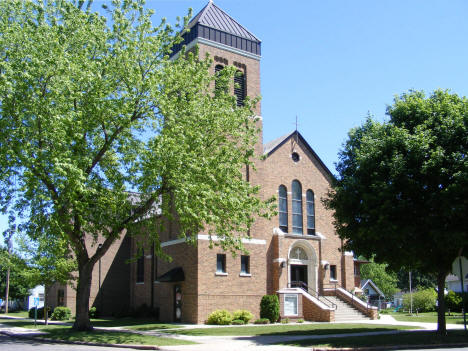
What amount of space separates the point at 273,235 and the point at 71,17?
19310mm

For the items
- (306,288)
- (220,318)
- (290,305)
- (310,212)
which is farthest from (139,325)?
(310,212)

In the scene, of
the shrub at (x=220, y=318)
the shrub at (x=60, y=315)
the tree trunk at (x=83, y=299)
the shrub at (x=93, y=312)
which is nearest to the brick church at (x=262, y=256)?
the shrub at (x=220, y=318)

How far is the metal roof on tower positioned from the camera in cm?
3241

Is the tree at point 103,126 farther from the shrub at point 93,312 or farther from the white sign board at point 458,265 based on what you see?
the shrub at point 93,312

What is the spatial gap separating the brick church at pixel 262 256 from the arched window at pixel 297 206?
0.24 ft

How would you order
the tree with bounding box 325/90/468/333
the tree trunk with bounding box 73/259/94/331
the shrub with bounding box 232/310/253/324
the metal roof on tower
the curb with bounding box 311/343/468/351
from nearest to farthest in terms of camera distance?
the curb with bounding box 311/343/468/351 < the tree with bounding box 325/90/468/333 < the tree trunk with bounding box 73/259/94/331 < the shrub with bounding box 232/310/253/324 < the metal roof on tower

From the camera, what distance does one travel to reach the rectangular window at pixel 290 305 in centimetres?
3041

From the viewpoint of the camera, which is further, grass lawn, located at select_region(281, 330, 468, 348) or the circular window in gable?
the circular window in gable

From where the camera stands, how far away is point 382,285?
8125 cm

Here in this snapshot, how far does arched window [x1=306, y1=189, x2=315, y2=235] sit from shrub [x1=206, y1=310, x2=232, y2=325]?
10.1m

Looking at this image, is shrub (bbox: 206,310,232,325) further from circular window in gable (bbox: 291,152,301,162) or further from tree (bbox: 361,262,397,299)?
tree (bbox: 361,262,397,299)

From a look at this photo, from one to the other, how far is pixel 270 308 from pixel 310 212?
8828 millimetres

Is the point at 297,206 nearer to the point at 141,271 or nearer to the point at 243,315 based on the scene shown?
the point at 243,315

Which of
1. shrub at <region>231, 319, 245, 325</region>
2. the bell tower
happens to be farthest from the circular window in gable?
shrub at <region>231, 319, 245, 325</region>
